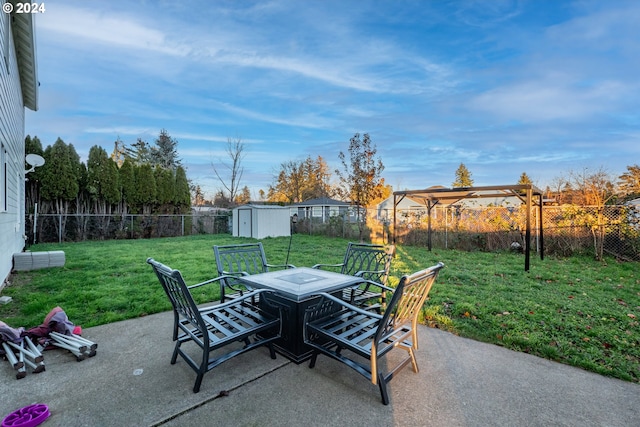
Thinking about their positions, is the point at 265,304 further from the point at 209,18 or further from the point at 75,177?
the point at 75,177

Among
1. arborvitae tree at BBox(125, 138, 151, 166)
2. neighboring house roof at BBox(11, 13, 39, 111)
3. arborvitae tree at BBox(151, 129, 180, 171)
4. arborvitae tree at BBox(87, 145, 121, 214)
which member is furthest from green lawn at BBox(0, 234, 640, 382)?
arborvitae tree at BBox(125, 138, 151, 166)

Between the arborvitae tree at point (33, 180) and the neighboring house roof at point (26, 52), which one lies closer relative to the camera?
the neighboring house roof at point (26, 52)

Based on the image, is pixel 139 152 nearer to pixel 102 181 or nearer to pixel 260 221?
pixel 102 181

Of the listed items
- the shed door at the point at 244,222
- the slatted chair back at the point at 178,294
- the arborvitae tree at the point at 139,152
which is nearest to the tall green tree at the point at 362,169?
the shed door at the point at 244,222

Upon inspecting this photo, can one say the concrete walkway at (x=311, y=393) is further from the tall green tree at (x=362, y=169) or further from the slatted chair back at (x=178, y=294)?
the tall green tree at (x=362, y=169)

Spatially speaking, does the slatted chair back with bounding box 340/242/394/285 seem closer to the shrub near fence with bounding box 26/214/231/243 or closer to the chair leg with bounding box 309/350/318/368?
the chair leg with bounding box 309/350/318/368

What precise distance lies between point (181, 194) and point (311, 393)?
53.6 feet

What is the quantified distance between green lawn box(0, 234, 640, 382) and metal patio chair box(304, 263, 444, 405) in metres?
1.39

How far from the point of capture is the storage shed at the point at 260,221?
46.1 ft

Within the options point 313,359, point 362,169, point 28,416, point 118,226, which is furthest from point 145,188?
point 313,359

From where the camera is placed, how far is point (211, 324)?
7.84ft

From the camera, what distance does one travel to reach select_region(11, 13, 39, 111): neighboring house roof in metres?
6.00

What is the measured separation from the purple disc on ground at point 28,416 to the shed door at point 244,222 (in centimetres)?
1273

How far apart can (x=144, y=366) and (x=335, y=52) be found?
9.37 metres
